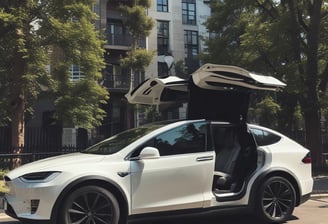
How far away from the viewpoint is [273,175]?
8.38 meters

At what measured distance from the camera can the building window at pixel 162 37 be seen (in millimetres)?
41472

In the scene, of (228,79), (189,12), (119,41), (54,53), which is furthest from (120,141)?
(189,12)

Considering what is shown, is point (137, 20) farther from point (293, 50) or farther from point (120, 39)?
point (293, 50)

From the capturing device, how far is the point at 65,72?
60.0ft

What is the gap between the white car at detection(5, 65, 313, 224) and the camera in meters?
6.86

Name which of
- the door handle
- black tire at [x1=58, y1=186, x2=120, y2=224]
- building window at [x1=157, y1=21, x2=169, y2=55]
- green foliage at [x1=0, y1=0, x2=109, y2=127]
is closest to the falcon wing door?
the door handle

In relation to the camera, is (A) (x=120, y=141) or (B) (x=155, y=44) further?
(B) (x=155, y=44)

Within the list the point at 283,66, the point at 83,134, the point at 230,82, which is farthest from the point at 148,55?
the point at 230,82

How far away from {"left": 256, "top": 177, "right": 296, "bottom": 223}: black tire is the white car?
2 cm

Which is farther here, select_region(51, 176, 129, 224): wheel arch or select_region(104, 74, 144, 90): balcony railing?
select_region(104, 74, 144, 90): balcony railing

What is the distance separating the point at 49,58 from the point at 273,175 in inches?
456

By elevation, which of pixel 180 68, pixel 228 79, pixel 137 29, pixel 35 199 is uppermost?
pixel 137 29

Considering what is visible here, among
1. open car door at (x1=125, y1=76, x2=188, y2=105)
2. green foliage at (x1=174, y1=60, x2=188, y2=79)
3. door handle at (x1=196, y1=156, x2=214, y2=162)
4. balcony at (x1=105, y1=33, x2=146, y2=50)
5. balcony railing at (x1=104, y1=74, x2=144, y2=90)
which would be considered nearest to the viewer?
door handle at (x1=196, y1=156, x2=214, y2=162)

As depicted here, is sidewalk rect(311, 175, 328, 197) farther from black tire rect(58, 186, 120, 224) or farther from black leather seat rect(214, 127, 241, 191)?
black tire rect(58, 186, 120, 224)
